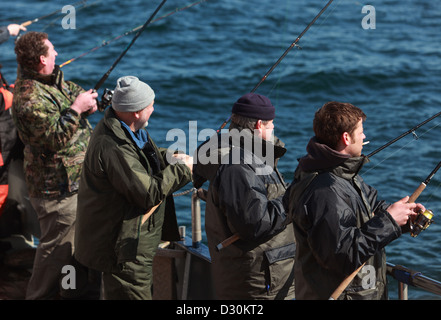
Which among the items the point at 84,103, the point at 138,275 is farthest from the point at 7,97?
the point at 138,275

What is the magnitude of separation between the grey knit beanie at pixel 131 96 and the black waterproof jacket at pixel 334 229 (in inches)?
38.5

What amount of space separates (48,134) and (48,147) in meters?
0.10

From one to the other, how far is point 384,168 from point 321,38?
506cm

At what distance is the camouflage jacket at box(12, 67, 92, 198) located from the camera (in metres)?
4.46

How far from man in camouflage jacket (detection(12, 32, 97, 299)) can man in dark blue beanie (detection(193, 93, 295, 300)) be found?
1.08 m

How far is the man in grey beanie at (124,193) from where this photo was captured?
12.4ft

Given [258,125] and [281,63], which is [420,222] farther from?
[281,63]

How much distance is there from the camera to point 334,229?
3.04 metres

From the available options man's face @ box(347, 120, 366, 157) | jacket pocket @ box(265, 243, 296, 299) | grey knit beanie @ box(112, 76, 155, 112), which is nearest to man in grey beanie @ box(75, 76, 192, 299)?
grey knit beanie @ box(112, 76, 155, 112)

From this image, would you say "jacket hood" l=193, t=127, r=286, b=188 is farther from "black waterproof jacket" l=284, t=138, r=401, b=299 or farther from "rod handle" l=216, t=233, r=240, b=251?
"black waterproof jacket" l=284, t=138, r=401, b=299

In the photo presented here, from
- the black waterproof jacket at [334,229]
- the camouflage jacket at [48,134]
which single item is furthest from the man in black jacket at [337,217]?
the camouflage jacket at [48,134]

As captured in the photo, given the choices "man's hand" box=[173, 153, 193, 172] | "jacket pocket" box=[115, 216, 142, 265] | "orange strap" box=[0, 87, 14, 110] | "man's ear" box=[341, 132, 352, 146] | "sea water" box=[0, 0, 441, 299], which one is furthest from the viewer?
"sea water" box=[0, 0, 441, 299]

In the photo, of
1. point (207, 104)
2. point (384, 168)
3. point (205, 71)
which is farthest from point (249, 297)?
point (205, 71)
